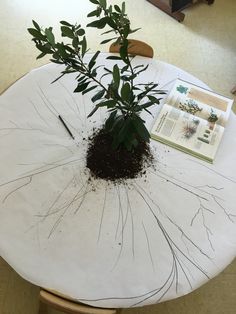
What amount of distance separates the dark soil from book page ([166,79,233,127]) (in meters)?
0.34

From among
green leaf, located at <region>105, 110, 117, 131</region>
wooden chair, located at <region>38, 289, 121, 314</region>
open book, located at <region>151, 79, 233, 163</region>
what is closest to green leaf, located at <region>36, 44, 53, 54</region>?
green leaf, located at <region>105, 110, 117, 131</region>

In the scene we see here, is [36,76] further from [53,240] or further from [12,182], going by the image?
[53,240]

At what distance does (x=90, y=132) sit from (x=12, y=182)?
1.21 feet

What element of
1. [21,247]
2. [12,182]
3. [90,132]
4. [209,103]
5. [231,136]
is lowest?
[21,247]

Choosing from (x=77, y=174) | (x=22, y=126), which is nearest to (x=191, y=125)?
(x=77, y=174)

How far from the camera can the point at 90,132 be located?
1.32 meters

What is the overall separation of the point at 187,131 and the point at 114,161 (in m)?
0.37

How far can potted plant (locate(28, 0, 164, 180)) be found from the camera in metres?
0.99

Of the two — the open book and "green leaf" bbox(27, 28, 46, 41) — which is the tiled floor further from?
"green leaf" bbox(27, 28, 46, 41)

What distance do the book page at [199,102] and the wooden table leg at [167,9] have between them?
61.6 inches

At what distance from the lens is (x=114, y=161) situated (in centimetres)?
121

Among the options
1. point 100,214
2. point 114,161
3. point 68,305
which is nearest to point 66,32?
point 114,161

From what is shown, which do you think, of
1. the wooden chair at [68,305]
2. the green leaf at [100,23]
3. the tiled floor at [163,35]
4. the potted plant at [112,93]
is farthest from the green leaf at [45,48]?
the tiled floor at [163,35]

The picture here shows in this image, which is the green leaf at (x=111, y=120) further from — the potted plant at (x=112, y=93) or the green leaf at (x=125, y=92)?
the green leaf at (x=125, y=92)
